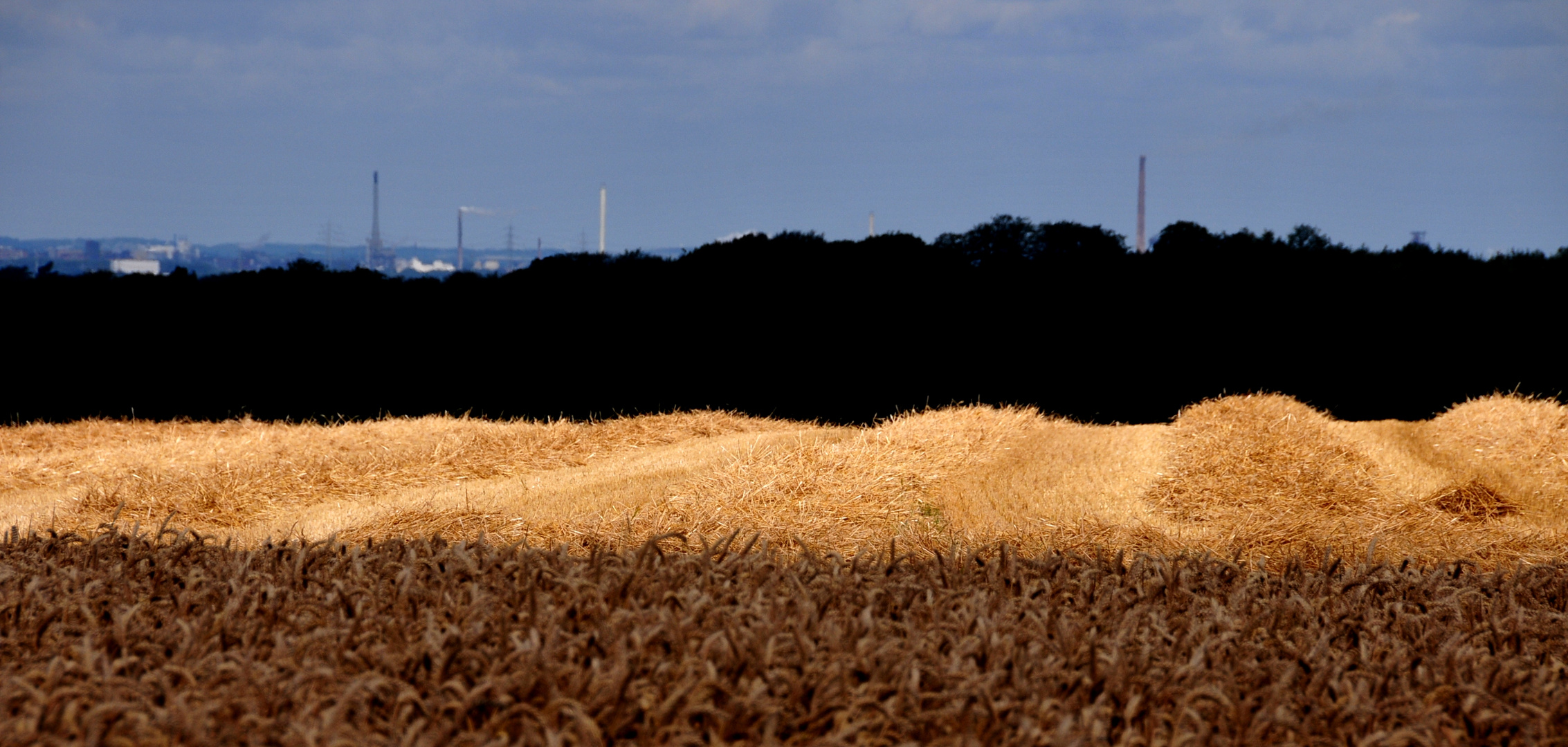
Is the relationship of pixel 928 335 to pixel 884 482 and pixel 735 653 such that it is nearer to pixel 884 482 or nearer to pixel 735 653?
pixel 884 482

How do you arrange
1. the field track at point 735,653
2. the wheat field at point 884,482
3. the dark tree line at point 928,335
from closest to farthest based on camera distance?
the field track at point 735,653
the wheat field at point 884,482
the dark tree line at point 928,335

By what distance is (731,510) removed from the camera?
6.68 metres

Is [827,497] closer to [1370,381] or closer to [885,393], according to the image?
[885,393]

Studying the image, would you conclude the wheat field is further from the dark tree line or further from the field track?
the field track

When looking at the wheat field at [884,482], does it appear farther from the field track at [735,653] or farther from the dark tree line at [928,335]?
the field track at [735,653]

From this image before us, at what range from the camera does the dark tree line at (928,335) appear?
39.2 ft

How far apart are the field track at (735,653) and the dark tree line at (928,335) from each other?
29.6ft

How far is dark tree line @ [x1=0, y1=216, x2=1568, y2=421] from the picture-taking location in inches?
470

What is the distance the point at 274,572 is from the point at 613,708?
4.43 ft

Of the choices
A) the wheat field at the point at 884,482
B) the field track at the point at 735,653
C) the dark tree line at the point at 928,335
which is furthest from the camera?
the dark tree line at the point at 928,335

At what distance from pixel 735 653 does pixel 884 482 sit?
17.5 feet

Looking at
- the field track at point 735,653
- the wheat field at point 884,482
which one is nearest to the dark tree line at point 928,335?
the wheat field at point 884,482

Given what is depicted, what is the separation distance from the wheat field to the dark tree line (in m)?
0.83

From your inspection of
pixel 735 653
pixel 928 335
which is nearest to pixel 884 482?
pixel 928 335
